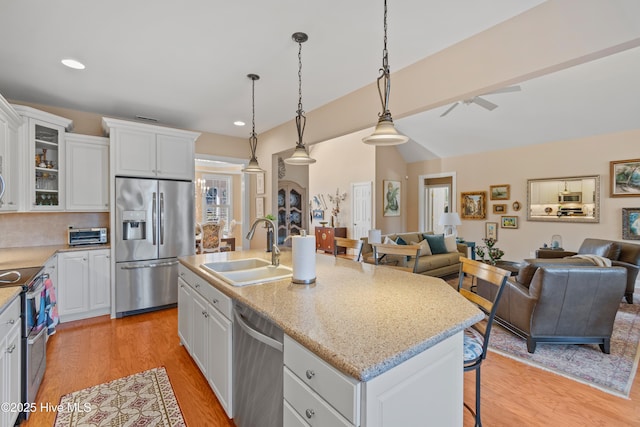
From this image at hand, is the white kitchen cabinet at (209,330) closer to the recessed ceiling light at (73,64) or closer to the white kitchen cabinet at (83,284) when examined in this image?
the white kitchen cabinet at (83,284)

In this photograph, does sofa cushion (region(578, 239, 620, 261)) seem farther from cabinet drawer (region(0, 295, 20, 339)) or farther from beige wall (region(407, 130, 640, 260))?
cabinet drawer (region(0, 295, 20, 339))

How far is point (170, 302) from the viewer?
4012 mm

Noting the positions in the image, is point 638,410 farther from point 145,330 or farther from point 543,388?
point 145,330

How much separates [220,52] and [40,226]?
323 cm

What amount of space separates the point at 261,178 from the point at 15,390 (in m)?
3.70

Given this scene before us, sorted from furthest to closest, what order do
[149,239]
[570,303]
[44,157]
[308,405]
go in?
[149,239], [44,157], [570,303], [308,405]

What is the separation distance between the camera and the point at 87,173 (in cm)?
373

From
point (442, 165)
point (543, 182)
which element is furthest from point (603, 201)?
point (442, 165)

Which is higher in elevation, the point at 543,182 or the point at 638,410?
the point at 543,182

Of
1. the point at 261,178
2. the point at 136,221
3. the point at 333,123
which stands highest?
the point at 333,123

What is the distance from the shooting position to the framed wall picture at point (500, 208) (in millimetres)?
6768

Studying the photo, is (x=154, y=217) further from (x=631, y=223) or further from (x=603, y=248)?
(x=631, y=223)

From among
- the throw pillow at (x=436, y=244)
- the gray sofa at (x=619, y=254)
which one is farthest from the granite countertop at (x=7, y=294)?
the throw pillow at (x=436, y=244)

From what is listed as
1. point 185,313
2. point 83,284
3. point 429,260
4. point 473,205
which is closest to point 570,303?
point 429,260
